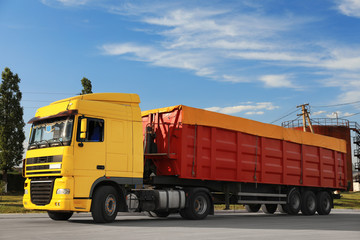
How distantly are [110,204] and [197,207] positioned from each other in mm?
3391

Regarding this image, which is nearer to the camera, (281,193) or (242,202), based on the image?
(242,202)

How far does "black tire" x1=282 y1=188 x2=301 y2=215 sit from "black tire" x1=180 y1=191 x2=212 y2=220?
5310 mm

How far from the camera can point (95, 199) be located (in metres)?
11.7

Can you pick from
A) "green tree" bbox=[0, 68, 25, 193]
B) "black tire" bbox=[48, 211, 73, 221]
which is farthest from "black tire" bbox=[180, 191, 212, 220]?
"green tree" bbox=[0, 68, 25, 193]

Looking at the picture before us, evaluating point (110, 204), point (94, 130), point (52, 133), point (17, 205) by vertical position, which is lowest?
point (17, 205)

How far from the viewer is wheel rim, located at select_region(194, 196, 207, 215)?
1427 centimetres

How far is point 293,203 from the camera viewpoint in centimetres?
1864

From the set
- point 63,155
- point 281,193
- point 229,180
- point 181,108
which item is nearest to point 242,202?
point 229,180

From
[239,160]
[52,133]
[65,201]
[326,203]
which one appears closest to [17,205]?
[52,133]

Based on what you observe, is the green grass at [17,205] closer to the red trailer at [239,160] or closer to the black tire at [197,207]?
the red trailer at [239,160]

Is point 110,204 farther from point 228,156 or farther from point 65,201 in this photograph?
point 228,156

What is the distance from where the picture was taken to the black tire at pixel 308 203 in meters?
19.0

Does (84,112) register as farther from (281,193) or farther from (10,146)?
(10,146)

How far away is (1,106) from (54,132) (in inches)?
1288
